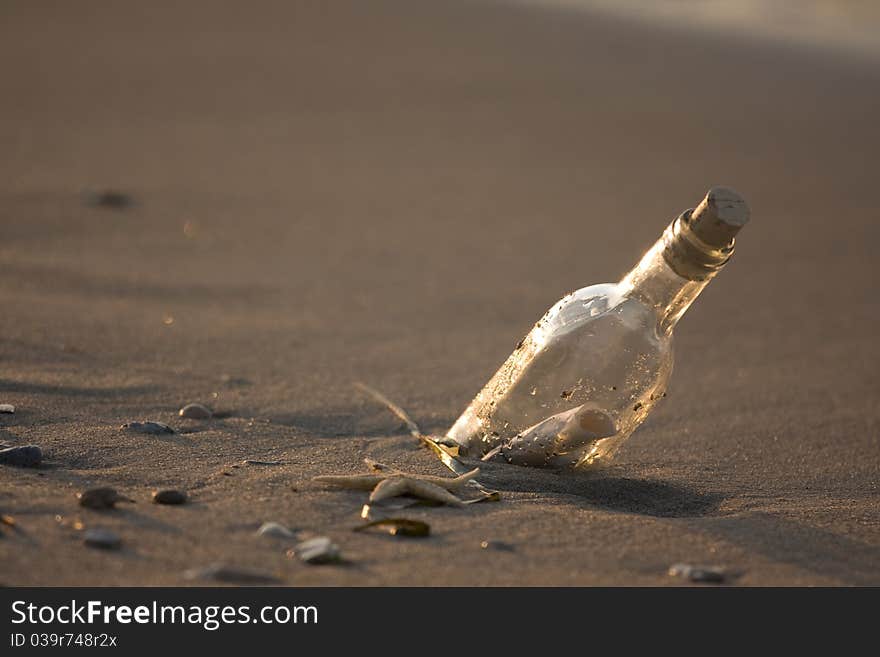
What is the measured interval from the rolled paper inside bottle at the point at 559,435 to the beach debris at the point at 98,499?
87 centimetres

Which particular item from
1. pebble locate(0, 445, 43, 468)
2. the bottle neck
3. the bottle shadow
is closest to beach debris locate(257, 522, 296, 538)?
the bottle shadow

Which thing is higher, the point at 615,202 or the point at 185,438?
the point at 615,202

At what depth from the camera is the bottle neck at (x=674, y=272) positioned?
236cm

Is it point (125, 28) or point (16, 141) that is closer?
point (16, 141)

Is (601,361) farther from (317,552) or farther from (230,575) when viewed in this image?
(230,575)

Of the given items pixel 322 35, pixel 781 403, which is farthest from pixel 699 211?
pixel 322 35

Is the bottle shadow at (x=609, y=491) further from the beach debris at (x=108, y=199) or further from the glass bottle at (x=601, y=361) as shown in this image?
the beach debris at (x=108, y=199)

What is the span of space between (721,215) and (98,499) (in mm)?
1301

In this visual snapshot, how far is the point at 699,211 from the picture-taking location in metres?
2.30

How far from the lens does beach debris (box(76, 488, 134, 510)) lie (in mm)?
2098

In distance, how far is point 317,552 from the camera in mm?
1929

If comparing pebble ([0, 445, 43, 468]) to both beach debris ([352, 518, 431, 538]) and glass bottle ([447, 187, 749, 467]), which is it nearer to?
beach debris ([352, 518, 431, 538])
